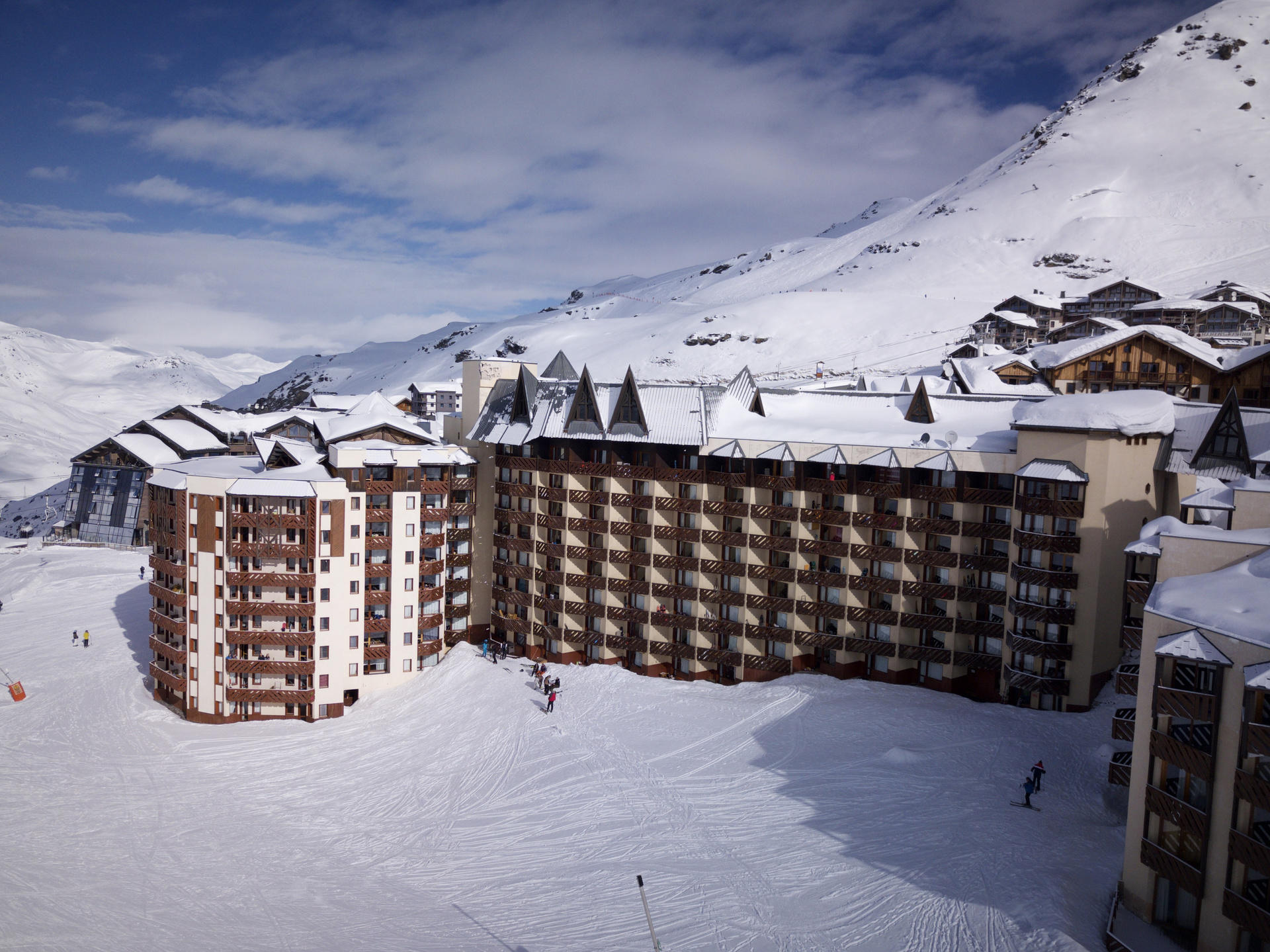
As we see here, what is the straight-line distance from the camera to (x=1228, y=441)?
1724 inches

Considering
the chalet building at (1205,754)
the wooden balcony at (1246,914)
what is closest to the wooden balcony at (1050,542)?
the chalet building at (1205,754)

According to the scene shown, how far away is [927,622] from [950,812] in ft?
50.6

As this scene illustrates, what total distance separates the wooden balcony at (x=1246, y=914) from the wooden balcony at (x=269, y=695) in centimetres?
4965

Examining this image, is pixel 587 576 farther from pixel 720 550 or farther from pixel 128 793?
pixel 128 793

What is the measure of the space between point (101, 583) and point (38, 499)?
5919cm

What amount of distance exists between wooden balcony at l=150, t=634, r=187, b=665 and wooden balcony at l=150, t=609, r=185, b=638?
2.75 feet

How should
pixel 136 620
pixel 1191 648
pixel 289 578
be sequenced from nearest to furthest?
pixel 1191 648 → pixel 289 578 → pixel 136 620

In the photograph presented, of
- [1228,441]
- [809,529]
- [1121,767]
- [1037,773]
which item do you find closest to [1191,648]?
[1121,767]

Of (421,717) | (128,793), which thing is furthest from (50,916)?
(421,717)

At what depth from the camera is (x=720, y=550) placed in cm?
5600

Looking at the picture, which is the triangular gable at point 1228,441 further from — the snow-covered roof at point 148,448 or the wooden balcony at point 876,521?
the snow-covered roof at point 148,448

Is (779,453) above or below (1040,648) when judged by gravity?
above

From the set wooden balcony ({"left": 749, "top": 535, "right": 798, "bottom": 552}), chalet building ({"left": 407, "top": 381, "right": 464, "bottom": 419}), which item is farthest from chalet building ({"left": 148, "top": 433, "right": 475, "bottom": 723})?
chalet building ({"left": 407, "top": 381, "right": 464, "bottom": 419})

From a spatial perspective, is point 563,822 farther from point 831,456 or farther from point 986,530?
point 986,530
